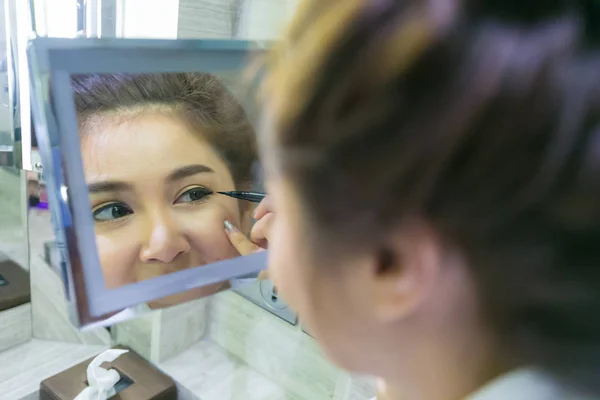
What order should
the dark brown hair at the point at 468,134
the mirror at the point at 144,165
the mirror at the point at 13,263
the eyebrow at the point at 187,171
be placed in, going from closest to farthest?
the dark brown hair at the point at 468,134 < the mirror at the point at 144,165 < the eyebrow at the point at 187,171 < the mirror at the point at 13,263

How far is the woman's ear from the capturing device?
0.24m

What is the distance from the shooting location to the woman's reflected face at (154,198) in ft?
1.38

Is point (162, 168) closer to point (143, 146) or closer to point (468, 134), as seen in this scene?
point (143, 146)

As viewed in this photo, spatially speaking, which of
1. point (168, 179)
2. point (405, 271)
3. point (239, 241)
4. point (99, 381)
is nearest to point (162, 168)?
point (168, 179)

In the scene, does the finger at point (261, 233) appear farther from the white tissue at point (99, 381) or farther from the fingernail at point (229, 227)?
the white tissue at point (99, 381)

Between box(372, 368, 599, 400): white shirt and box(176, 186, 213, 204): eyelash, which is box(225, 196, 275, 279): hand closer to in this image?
box(176, 186, 213, 204): eyelash

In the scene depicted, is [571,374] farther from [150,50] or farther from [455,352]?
[150,50]

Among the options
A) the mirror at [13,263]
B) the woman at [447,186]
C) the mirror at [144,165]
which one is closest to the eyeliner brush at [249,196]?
the mirror at [144,165]

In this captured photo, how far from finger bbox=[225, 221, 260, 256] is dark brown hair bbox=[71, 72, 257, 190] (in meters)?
0.04

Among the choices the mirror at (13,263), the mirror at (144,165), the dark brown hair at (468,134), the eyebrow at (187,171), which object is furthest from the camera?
the mirror at (13,263)

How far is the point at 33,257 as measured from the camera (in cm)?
81

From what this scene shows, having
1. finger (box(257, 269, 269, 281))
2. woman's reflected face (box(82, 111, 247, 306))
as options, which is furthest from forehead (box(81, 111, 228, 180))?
finger (box(257, 269, 269, 281))

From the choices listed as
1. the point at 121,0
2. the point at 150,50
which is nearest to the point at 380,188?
the point at 150,50

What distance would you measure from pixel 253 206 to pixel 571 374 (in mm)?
342
